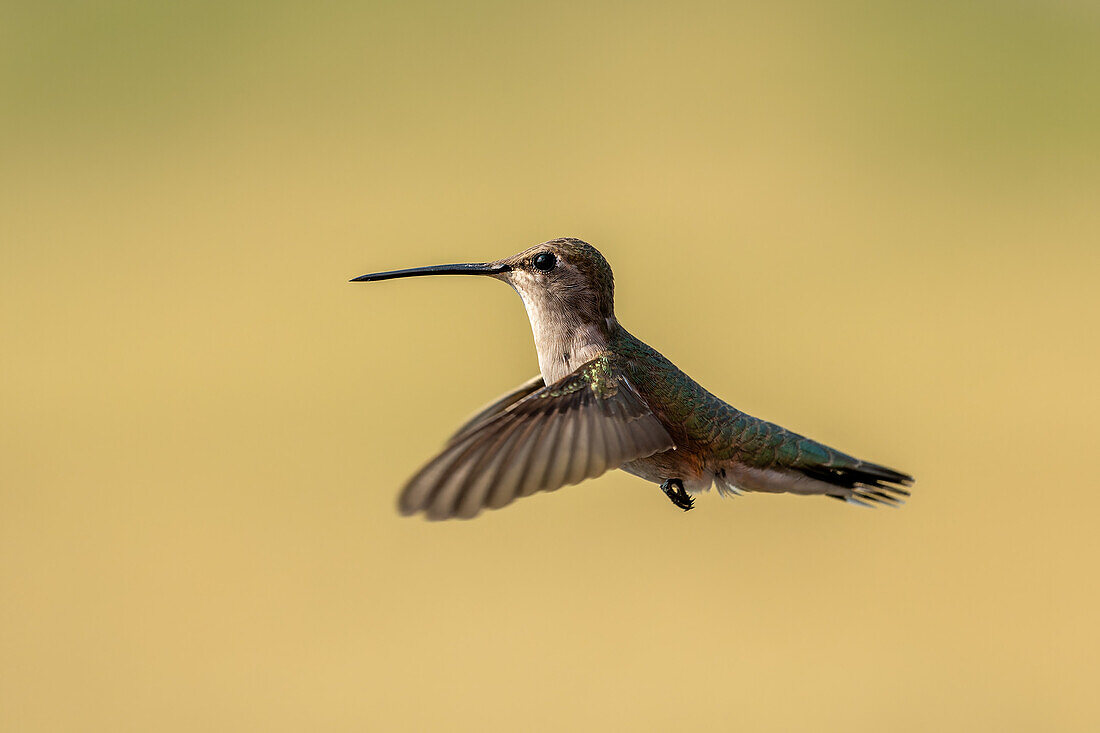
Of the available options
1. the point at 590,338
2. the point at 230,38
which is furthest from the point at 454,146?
the point at 590,338

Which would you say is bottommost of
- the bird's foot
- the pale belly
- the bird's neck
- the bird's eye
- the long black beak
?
the bird's foot

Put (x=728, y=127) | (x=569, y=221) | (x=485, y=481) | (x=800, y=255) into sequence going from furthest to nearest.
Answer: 1. (x=728, y=127)
2. (x=800, y=255)
3. (x=569, y=221)
4. (x=485, y=481)

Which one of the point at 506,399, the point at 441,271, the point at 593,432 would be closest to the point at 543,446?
the point at 593,432

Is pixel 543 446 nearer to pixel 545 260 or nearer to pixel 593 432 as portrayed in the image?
pixel 593 432

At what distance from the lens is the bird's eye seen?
1.50m

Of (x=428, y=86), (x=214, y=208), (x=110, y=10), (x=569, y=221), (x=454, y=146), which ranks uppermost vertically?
(x=110, y=10)

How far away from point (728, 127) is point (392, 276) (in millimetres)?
6138

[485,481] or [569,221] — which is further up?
[569,221]

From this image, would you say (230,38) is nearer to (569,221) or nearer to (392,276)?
(569,221)

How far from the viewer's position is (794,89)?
7.65 metres

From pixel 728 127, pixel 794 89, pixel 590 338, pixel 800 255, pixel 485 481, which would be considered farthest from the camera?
pixel 794 89

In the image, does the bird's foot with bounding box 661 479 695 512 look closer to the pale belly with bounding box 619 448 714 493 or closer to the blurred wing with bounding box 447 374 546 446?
the pale belly with bounding box 619 448 714 493

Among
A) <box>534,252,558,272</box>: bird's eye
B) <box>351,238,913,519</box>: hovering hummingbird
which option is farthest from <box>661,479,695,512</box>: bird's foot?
<box>534,252,558,272</box>: bird's eye

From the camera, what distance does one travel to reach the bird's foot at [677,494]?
1506 millimetres
